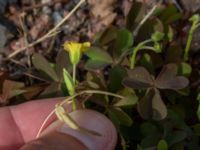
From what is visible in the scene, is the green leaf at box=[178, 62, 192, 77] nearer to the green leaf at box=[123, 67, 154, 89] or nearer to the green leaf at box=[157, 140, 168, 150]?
the green leaf at box=[123, 67, 154, 89]

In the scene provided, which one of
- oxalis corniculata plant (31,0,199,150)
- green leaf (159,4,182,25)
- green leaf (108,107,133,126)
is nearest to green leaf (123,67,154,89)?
oxalis corniculata plant (31,0,199,150)

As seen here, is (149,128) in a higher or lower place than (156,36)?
lower

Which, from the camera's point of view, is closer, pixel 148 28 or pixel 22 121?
pixel 22 121

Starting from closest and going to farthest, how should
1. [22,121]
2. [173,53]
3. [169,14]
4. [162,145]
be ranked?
[162,145] < [22,121] < [173,53] < [169,14]

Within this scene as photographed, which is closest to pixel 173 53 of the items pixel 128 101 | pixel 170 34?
pixel 170 34

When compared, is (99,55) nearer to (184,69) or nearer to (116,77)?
(116,77)

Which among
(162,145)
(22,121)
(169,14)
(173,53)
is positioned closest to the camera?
(162,145)

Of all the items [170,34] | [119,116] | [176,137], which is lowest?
[176,137]

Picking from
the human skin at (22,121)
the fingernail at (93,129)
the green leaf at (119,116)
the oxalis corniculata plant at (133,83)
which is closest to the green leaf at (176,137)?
the oxalis corniculata plant at (133,83)

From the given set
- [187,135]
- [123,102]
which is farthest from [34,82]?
[187,135]
